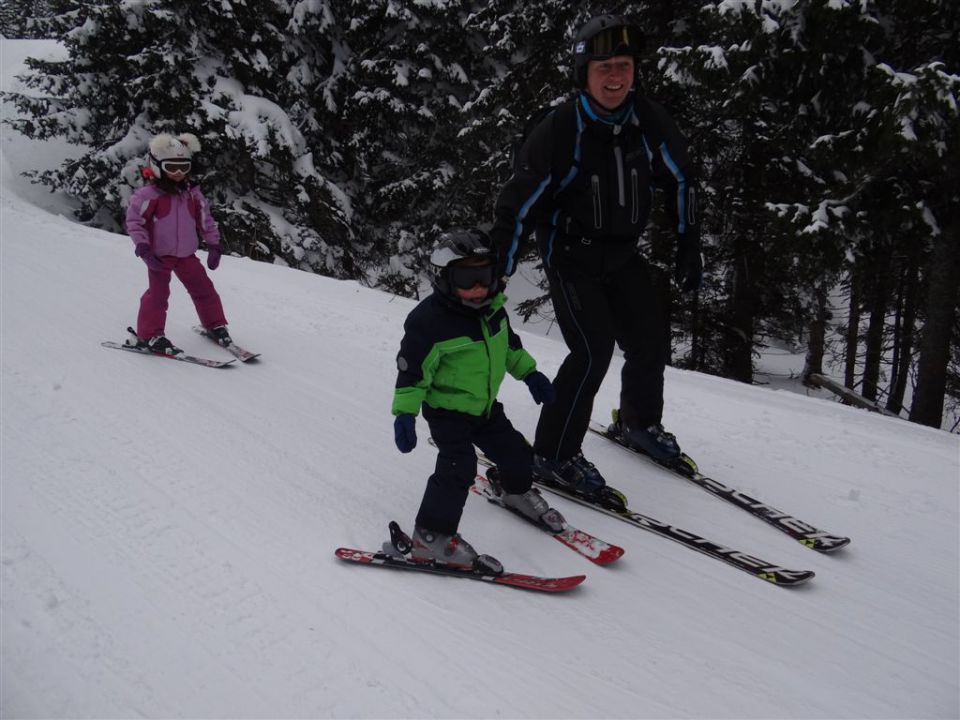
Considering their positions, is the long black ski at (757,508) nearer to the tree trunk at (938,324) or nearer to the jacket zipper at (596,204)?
the jacket zipper at (596,204)

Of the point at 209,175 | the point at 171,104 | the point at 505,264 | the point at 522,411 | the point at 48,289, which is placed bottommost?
the point at 522,411

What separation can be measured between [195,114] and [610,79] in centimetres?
1301

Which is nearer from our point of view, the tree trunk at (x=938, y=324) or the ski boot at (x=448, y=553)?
the ski boot at (x=448, y=553)

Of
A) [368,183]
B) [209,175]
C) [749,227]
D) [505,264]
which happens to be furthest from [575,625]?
[368,183]

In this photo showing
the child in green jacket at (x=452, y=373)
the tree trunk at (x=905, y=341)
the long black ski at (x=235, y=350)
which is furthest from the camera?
the tree trunk at (x=905, y=341)

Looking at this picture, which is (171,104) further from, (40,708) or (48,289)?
(40,708)

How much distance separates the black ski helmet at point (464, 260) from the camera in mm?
2893

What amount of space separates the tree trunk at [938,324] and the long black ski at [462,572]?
6.90m

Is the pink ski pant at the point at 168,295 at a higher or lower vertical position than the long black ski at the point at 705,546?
higher

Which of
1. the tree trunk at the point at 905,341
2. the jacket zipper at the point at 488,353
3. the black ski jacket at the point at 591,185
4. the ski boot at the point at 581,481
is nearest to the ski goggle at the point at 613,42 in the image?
the black ski jacket at the point at 591,185

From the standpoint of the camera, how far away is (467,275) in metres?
2.93

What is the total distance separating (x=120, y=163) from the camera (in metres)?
13.9

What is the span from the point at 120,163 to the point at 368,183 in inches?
237

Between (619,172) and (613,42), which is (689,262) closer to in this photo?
(619,172)
